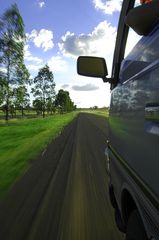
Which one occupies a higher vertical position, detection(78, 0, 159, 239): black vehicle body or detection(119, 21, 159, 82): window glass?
detection(119, 21, 159, 82): window glass

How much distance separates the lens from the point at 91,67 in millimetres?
3652

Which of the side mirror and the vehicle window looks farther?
the side mirror

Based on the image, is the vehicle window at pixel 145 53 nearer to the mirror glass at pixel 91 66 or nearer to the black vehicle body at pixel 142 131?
the black vehicle body at pixel 142 131

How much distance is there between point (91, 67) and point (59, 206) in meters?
3.48

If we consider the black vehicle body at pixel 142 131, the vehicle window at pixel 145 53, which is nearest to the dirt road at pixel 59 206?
the black vehicle body at pixel 142 131

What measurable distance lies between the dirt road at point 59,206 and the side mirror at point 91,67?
2.22 metres

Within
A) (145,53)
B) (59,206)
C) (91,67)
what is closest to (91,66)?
(91,67)

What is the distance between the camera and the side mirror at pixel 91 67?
3607mm

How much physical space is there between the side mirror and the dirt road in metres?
2.22

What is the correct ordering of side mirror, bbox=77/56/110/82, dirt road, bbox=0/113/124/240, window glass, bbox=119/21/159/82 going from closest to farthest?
window glass, bbox=119/21/159/82
side mirror, bbox=77/56/110/82
dirt road, bbox=0/113/124/240

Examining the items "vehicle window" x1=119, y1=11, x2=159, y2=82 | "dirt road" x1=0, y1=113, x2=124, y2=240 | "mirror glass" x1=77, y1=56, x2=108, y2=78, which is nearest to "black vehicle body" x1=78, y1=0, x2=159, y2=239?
"vehicle window" x1=119, y1=11, x2=159, y2=82

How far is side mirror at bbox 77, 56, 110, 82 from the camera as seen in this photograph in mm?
3607

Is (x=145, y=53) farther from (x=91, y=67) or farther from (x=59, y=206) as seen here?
(x=59, y=206)

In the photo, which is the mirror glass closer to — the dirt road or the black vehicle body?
the black vehicle body
